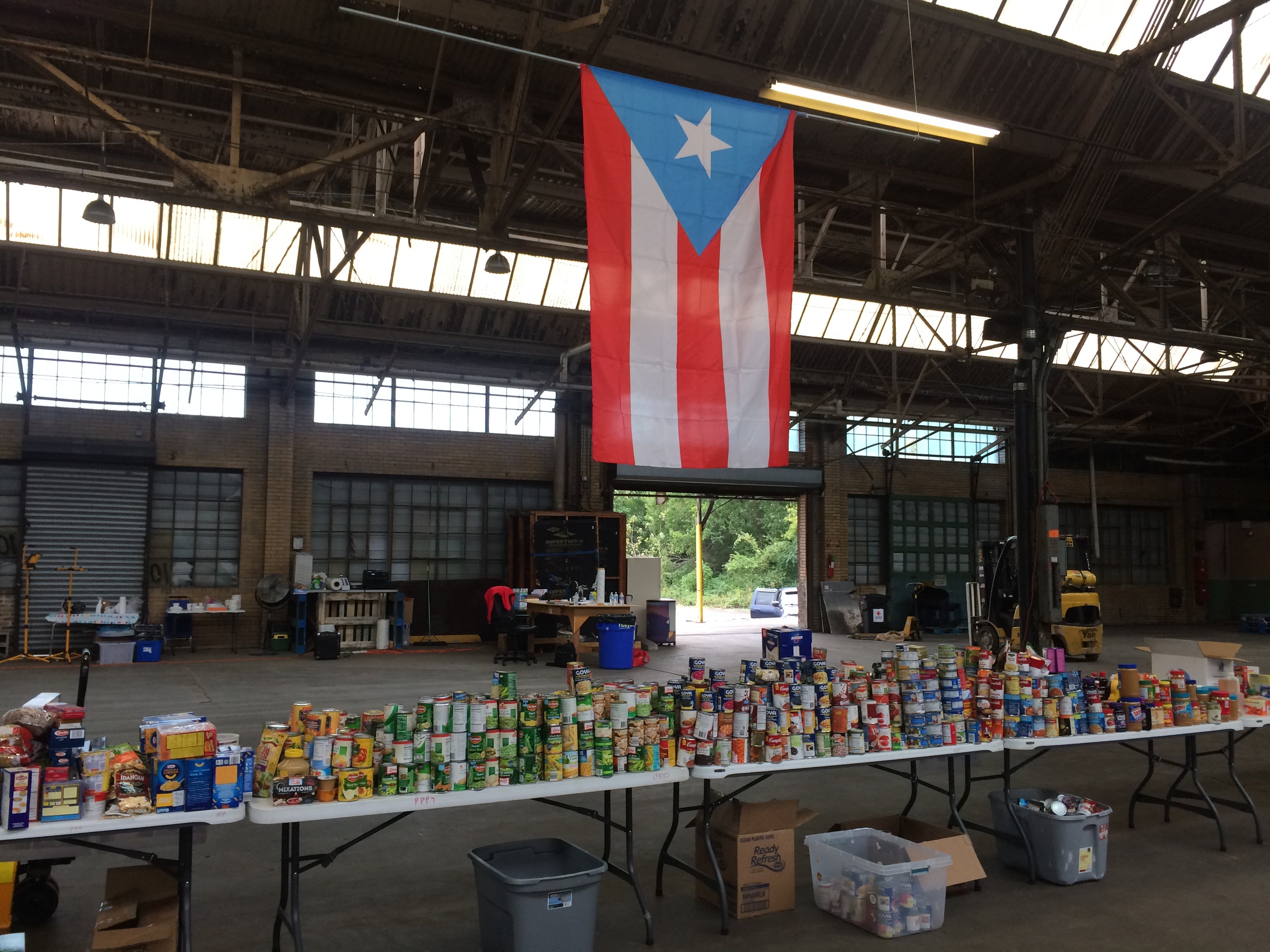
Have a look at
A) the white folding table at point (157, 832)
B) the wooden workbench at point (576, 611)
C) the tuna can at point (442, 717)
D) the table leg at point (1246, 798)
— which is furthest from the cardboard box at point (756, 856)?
the wooden workbench at point (576, 611)

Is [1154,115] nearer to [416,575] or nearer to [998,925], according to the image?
[998,925]

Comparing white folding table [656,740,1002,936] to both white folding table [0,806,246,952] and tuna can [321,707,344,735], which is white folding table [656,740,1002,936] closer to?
tuna can [321,707,344,735]

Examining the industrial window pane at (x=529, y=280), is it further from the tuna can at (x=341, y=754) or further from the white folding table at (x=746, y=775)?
the tuna can at (x=341, y=754)

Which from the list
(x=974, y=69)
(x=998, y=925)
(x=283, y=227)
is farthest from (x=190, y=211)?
(x=998, y=925)

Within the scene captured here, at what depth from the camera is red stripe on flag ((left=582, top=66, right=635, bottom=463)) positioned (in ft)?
16.3

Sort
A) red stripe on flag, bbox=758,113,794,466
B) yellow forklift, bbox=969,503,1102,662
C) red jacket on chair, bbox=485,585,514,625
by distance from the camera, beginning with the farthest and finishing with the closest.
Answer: yellow forklift, bbox=969,503,1102,662
red jacket on chair, bbox=485,585,514,625
red stripe on flag, bbox=758,113,794,466

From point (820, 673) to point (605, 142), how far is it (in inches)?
127

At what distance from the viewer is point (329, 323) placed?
58.0 feet

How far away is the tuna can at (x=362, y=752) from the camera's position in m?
4.04

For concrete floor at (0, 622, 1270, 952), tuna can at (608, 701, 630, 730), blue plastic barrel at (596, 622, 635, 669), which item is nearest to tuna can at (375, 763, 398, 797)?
concrete floor at (0, 622, 1270, 952)

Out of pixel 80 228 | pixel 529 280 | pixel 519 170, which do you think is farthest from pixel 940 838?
pixel 80 228

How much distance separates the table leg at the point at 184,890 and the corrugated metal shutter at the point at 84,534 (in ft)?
48.1

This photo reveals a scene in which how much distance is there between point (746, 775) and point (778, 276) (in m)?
2.90

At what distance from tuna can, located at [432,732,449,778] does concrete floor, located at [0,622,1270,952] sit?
1.01 metres
